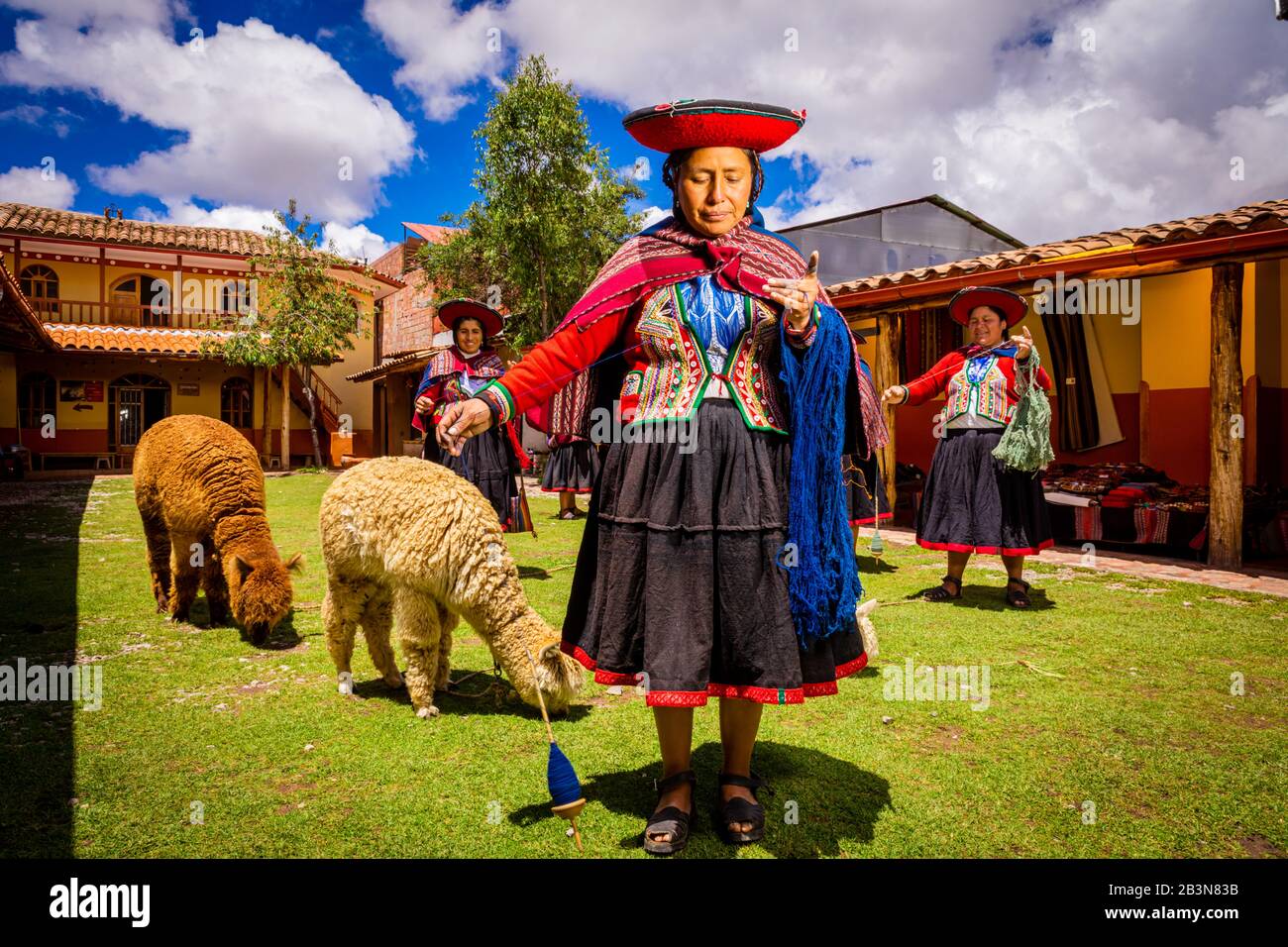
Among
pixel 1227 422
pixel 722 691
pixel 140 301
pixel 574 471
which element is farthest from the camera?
pixel 140 301

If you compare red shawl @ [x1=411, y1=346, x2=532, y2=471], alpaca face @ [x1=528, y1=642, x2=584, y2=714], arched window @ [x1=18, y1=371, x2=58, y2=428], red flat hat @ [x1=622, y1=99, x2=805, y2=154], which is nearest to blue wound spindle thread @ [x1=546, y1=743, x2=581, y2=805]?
alpaca face @ [x1=528, y1=642, x2=584, y2=714]

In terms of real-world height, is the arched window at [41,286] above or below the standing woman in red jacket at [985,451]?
above

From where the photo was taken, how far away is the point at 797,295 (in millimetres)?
2273

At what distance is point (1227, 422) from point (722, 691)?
7.90m

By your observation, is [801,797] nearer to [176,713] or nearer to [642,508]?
[642,508]

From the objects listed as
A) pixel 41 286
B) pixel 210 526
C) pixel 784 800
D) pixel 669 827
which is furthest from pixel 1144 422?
pixel 41 286

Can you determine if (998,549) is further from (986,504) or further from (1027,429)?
(1027,429)

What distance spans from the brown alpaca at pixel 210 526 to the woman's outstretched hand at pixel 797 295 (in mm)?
3927

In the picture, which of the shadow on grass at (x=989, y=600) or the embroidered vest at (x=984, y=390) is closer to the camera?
the embroidered vest at (x=984, y=390)

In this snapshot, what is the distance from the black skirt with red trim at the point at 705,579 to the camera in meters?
2.33

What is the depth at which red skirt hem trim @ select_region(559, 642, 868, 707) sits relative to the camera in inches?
90.7

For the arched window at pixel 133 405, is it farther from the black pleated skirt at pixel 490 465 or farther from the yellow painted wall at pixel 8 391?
the black pleated skirt at pixel 490 465

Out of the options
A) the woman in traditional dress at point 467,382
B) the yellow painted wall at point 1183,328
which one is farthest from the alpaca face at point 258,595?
the yellow painted wall at point 1183,328
